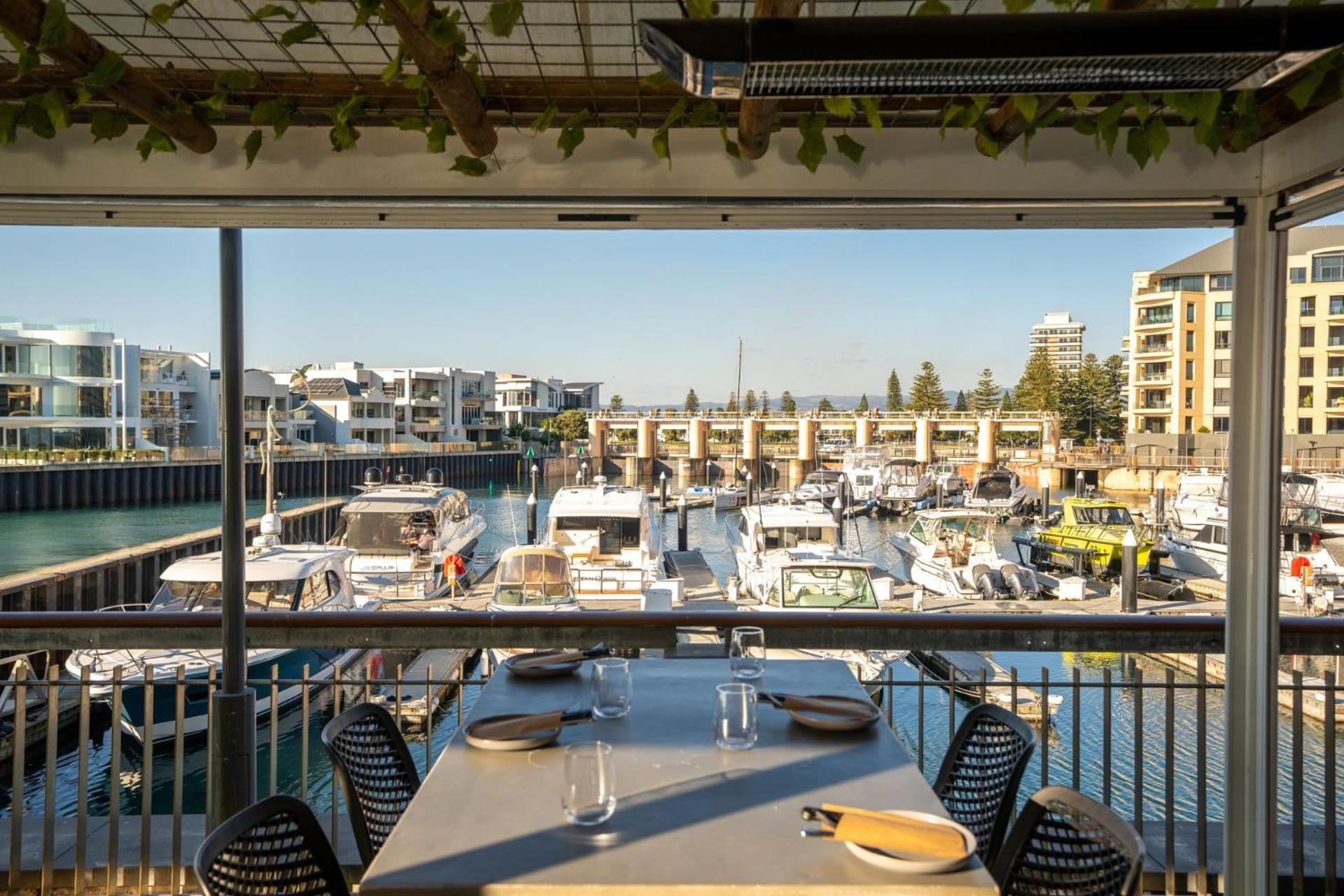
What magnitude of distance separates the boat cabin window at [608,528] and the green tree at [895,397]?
12.3 metres

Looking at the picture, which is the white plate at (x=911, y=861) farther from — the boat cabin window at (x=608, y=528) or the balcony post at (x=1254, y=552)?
the boat cabin window at (x=608, y=528)

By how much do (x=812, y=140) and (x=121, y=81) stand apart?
5.09 ft

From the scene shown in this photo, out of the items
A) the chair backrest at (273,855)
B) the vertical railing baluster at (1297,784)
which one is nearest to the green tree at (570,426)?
the vertical railing baluster at (1297,784)

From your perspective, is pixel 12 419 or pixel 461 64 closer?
pixel 461 64

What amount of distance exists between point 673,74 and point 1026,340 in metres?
38.3

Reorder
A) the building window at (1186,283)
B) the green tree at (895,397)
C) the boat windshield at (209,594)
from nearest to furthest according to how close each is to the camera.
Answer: the building window at (1186,283) < the boat windshield at (209,594) < the green tree at (895,397)

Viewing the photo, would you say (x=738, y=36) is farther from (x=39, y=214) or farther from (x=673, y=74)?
(x=39, y=214)

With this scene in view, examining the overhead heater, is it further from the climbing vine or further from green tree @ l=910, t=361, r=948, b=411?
green tree @ l=910, t=361, r=948, b=411

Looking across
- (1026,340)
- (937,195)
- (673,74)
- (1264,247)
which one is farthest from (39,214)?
(1026,340)

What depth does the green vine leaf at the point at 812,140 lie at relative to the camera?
222 cm

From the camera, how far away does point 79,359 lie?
1603 centimetres

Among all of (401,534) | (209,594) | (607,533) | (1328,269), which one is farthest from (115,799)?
(401,534)

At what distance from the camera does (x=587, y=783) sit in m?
1.33

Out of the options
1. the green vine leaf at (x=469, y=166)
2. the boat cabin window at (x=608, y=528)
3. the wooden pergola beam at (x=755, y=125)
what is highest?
the wooden pergola beam at (x=755, y=125)
